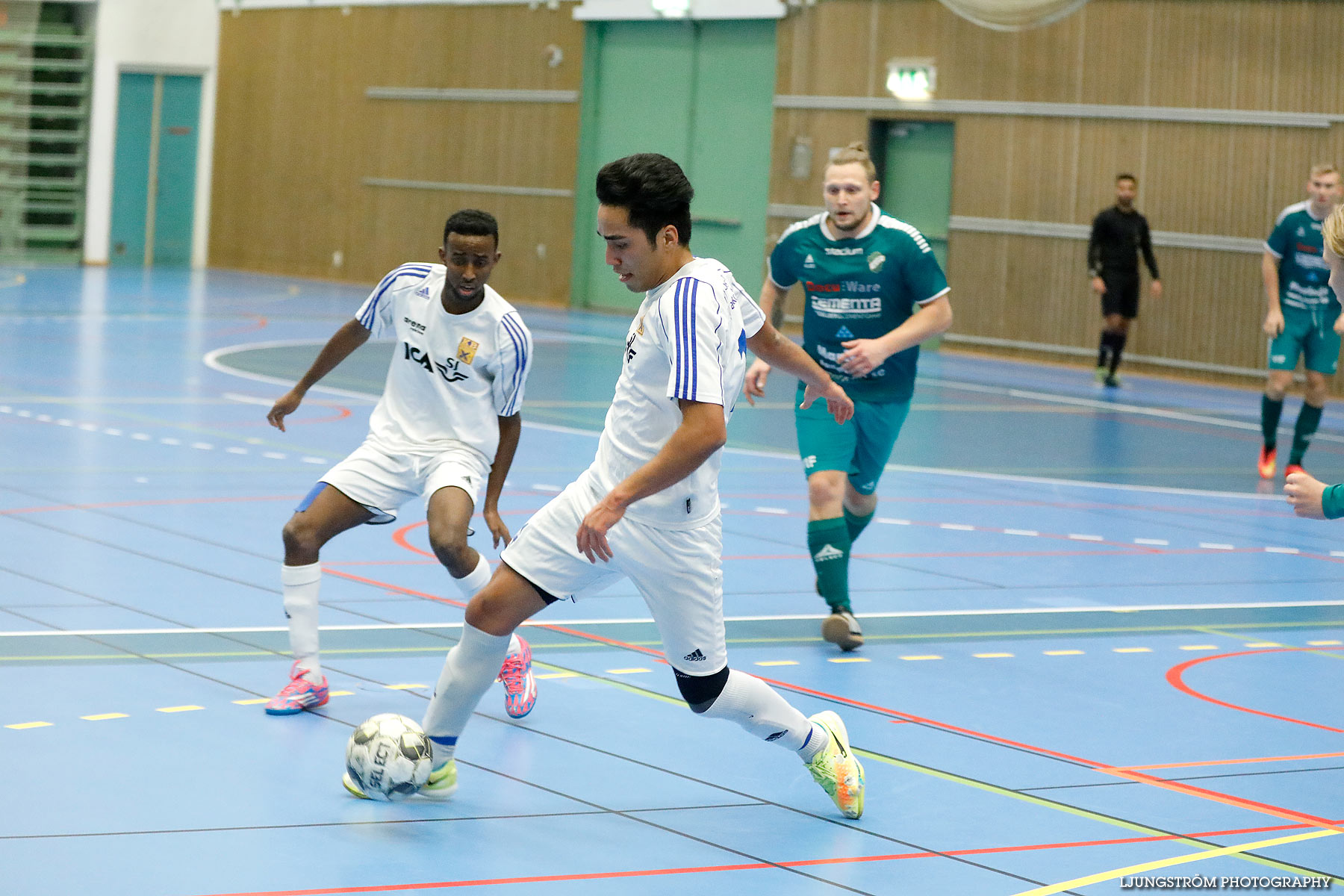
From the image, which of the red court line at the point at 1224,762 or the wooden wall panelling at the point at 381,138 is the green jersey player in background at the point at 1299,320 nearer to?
the red court line at the point at 1224,762

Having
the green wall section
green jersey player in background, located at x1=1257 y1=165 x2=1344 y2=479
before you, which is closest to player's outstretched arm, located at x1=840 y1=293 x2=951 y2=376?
green jersey player in background, located at x1=1257 y1=165 x2=1344 y2=479

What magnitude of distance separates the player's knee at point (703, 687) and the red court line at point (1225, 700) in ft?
8.03

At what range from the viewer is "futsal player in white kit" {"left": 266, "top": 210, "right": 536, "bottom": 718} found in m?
5.71

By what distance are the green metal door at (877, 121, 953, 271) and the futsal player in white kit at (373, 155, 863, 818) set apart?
17952 millimetres

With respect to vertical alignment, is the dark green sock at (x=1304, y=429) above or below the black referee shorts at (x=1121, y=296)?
below

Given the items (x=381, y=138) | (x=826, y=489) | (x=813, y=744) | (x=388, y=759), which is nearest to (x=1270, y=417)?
(x=826, y=489)

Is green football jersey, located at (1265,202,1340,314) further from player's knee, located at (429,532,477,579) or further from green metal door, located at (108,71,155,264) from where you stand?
green metal door, located at (108,71,155,264)

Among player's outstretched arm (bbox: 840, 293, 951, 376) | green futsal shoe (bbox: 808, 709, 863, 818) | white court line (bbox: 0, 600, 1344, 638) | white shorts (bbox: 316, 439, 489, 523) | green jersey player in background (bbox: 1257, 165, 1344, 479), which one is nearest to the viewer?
green futsal shoe (bbox: 808, 709, 863, 818)

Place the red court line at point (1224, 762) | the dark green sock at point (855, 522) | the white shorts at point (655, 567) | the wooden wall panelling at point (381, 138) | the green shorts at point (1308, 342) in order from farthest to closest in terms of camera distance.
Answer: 1. the wooden wall panelling at point (381, 138)
2. the green shorts at point (1308, 342)
3. the dark green sock at point (855, 522)
4. the red court line at point (1224, 762)
5. the white shorts at point (655, 567)

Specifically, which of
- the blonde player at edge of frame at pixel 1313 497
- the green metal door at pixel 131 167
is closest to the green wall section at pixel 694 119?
the green metal door at pixel 131 167

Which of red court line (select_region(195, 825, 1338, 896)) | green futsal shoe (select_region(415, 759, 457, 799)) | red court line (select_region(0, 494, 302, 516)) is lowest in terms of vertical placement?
red court line (select_region(195, 825, 1338, 896))

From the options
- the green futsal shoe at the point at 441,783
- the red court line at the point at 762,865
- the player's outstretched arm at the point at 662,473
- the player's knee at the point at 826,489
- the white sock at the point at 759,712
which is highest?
the player's outstretched arm at the point at 662,473

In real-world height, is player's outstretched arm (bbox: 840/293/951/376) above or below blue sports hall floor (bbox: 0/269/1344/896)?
above

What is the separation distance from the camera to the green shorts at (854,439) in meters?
7.05
